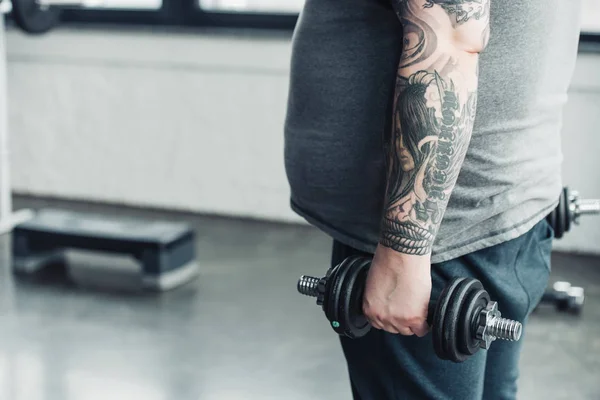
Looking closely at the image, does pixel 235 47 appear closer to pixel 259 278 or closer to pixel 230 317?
pixel 259 278

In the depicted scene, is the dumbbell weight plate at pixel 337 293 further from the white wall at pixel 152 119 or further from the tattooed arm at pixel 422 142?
the white wall at pixel 152 119

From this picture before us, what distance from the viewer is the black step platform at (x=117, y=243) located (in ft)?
7.82

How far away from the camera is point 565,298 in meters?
2.26

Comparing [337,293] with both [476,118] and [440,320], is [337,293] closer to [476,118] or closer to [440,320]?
[440,320]

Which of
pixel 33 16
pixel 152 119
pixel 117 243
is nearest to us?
pixel 117 243

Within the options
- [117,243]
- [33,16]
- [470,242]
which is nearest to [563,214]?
[470,242]

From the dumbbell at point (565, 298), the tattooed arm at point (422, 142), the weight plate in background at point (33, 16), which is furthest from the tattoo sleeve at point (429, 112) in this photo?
the weight plate in background at point (33, 16)

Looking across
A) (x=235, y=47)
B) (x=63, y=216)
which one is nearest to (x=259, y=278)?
(x=63, y=216)

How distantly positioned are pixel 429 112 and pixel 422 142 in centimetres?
3

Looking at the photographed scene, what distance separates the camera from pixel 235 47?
3.12m

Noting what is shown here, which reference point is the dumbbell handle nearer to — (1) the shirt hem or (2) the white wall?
(1) the shirt hem

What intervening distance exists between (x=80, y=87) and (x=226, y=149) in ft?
2.45

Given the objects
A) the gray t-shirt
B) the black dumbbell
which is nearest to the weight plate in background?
the gray t-shirt

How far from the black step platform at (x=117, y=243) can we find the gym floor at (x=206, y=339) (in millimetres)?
72
